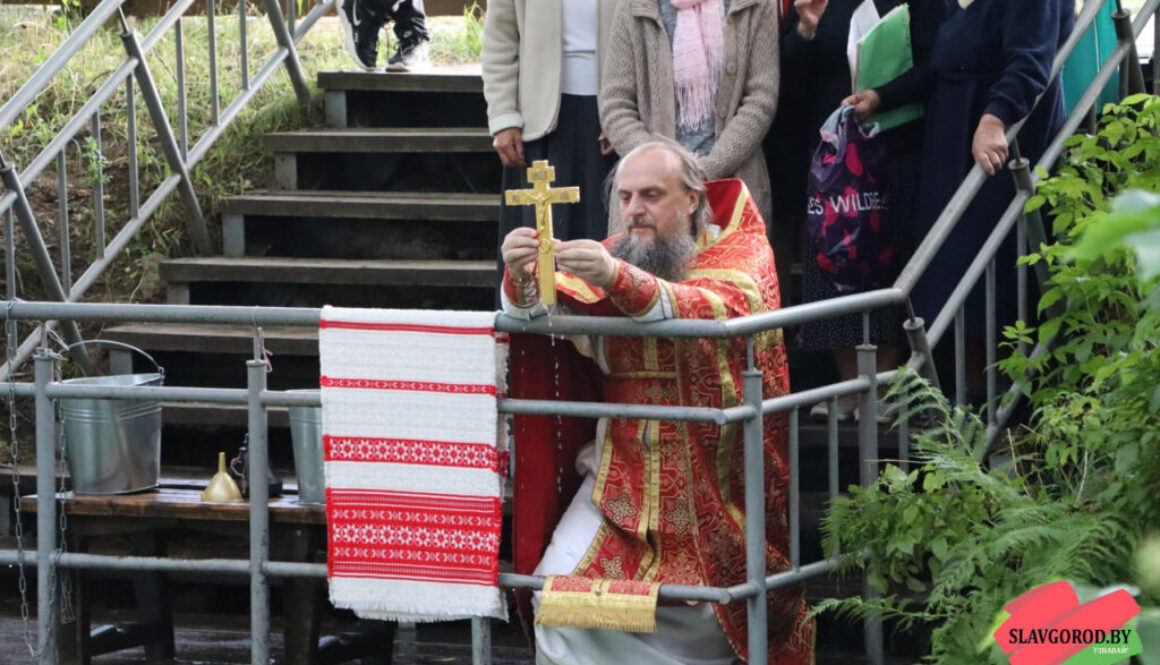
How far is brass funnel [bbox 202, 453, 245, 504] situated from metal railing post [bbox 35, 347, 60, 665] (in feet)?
1.51

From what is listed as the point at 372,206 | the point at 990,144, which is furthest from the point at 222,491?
the point at 372,206

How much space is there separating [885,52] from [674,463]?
1.72 metres

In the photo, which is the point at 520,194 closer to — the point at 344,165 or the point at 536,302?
the point at 536,302

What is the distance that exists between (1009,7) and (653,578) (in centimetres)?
214

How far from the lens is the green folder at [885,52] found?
5285 mm

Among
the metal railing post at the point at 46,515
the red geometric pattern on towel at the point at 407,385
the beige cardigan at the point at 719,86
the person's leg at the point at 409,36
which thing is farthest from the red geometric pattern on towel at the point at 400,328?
the person's leg at the point at 409,36

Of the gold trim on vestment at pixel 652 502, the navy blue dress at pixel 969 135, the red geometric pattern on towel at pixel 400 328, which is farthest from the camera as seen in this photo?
the navy blue dress at pixel 969 135

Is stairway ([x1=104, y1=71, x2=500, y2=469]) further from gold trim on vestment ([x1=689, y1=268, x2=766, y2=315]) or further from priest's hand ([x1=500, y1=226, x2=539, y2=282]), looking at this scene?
priest's hand ([x1=500, y1=226, x2=539, y2=282])

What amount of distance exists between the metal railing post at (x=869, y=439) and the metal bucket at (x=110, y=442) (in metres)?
2.09

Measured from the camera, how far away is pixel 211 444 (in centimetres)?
635

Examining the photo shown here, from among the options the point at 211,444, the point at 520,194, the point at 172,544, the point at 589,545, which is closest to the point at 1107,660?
the point at 520,194

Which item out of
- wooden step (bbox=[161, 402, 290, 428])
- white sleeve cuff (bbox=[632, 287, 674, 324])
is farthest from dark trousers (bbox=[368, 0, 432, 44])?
white sleeve cuff (bbox=[632, 287, 674, 324])

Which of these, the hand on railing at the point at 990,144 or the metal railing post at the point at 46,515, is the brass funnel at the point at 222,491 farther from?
the hand on railing at the point at 990,144

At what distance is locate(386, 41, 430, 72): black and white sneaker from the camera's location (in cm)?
815
